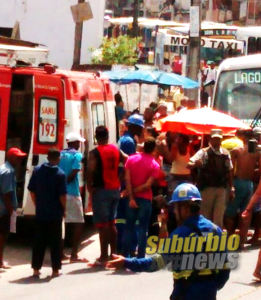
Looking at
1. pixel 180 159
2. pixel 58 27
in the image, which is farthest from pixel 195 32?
pixel 58 27

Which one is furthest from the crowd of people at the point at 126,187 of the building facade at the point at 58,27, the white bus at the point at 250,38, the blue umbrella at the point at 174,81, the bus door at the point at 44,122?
the white bus at the point at 250,38

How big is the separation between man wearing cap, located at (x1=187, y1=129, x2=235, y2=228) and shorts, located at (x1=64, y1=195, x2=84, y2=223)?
5.10 ft

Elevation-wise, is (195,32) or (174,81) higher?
(195,32)

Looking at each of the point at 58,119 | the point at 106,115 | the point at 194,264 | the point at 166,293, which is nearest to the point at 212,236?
the point at 194,264

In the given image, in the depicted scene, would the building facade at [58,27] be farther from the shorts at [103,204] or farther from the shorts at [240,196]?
the shorts at [103,204]

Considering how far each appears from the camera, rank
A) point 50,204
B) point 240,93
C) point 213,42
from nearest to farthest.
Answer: point 50,204
point 240,93
point 213,42

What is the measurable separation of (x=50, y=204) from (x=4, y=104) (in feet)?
5.87

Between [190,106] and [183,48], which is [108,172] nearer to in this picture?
[190,106]

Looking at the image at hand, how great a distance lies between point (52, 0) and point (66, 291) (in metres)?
22.7

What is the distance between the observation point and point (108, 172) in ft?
38.8

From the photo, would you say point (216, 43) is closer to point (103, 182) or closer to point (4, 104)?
point (4, 104)

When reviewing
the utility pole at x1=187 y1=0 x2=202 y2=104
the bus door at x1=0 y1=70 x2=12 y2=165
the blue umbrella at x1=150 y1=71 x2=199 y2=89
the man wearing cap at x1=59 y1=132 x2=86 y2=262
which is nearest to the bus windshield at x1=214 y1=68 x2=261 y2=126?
the utility pole at x1=187 y1=0 x2=202 y2=104

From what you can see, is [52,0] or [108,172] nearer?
[108,172]

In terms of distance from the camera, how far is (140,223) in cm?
1182
